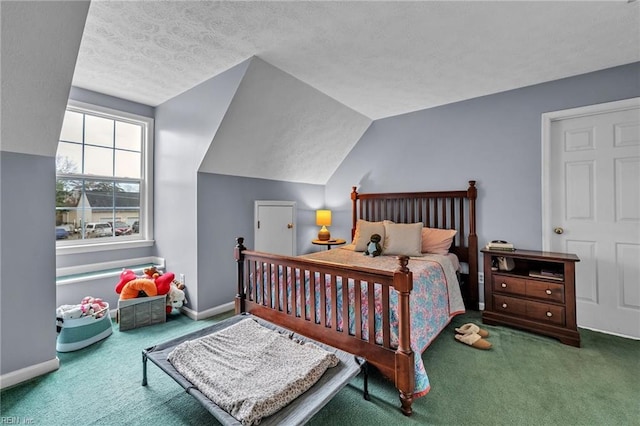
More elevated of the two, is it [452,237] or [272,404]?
[452,237]

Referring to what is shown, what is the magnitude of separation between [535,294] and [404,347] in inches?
70.2

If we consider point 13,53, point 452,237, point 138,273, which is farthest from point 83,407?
point 452,237

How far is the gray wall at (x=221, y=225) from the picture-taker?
2.97 m

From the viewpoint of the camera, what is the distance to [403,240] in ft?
9.93

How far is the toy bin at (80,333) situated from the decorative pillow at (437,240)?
327cm

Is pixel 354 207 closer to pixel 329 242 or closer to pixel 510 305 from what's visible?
pixel 329 242

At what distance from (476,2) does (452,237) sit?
7.24 feet

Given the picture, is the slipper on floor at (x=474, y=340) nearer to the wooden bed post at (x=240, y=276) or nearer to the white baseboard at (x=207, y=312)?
the wooden bed post at (x=240, y=276)

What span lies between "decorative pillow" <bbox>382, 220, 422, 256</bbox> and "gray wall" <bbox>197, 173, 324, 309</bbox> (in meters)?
1.64

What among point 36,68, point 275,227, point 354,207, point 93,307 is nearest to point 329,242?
point 354,207

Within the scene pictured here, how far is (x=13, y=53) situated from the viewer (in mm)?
1542

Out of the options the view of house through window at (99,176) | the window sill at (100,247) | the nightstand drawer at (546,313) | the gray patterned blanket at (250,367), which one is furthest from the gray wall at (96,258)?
the nightstand drawer at (546,313)

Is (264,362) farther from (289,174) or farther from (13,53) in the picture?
(289,174)

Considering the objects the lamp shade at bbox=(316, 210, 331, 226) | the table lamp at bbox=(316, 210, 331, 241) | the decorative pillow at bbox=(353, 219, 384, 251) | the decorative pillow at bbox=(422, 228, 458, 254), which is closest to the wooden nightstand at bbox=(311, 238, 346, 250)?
the table lamp at bbox=(316, 210, 331, 241)
